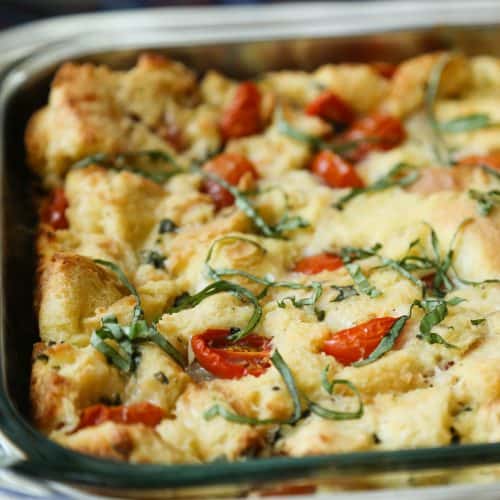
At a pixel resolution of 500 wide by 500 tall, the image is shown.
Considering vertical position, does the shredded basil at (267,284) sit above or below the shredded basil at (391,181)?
below

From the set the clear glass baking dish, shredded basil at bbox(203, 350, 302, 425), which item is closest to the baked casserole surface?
shredded basil at bbox(203, 350, 302, 425)

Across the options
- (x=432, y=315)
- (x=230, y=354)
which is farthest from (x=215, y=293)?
(x=432, y=315)

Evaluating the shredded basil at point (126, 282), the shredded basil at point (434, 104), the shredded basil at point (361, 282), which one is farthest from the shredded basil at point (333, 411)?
the shredded basil at point (434, 104)

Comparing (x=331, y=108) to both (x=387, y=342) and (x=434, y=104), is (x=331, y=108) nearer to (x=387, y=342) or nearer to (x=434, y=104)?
(x=434, y=104)

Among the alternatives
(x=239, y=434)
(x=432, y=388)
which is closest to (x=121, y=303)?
(x=239, y=434)

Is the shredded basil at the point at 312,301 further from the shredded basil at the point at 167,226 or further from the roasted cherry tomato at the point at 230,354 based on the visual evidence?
the shredded basil at the point at 167,226

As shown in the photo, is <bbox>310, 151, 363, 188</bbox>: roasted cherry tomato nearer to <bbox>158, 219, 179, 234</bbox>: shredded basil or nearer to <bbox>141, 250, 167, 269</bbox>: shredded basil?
<bbox>158, 219, 179, 234</bbox>: shredded basil

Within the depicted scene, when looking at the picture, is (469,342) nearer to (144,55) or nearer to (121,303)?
(121,303)
